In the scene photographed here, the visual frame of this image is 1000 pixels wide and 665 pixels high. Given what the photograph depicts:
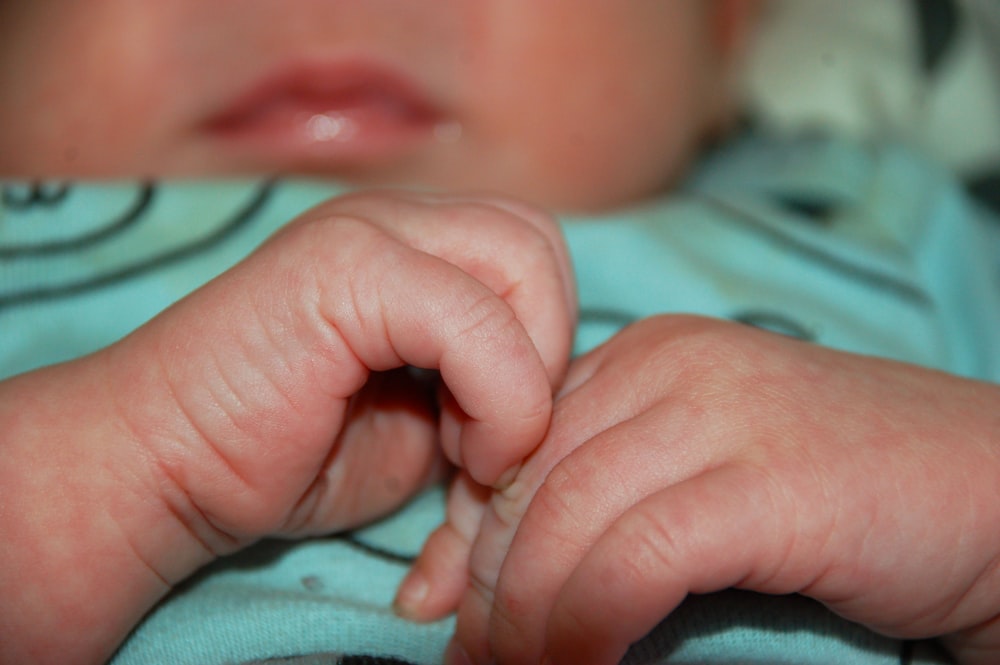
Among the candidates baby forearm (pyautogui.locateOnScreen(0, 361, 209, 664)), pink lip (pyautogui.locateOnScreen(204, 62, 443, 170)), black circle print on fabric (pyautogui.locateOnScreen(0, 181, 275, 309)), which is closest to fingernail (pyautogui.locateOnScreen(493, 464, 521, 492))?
baby forearm (pyautogui.locateOnScreen(0, 361, 209, 664))

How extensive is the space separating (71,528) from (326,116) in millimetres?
472

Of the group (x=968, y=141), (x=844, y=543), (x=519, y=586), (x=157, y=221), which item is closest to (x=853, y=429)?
(x=844, y=543)

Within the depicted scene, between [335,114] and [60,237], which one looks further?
[335,114]

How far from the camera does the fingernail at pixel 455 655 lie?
48cm

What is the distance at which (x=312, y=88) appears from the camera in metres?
0.82

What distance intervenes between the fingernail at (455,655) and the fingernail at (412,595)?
0.09 feet

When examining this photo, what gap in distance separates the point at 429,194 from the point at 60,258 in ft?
1.00

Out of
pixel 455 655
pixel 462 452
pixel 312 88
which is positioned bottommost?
pixel 455 655

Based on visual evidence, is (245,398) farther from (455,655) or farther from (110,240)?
(110,240)

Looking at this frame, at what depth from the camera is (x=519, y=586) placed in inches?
17.0

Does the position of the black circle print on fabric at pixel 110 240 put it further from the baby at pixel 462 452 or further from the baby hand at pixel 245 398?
the baby hand at pixel 245 398

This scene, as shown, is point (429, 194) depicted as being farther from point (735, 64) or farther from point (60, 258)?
point (735, 64)

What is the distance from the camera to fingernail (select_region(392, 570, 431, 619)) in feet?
1.67

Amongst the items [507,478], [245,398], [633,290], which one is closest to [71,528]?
[245,398]
